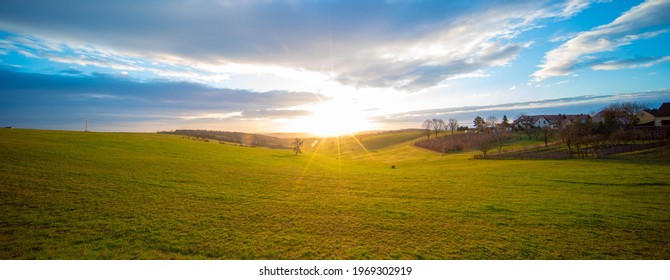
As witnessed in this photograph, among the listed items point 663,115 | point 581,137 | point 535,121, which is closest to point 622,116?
point 663,115

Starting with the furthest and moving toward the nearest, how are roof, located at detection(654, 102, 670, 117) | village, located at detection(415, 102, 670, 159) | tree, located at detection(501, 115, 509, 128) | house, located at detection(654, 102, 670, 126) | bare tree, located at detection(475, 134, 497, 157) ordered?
tree, located at detection(501, 115, 509, 128)
roof, located at detection(654, 102, 670, 117)
house, located at detection(654, 102, 670, 126)
bare tree, located at detection(475, 134, 497, 157)
village, located at detection(415, 102, 670, 159)

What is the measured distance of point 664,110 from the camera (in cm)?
9188

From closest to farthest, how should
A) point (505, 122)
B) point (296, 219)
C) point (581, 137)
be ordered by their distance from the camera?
1. point (296, 219)
2. point (581, 137)
3. point (505, 122)

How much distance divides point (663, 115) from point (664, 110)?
287 centimetres

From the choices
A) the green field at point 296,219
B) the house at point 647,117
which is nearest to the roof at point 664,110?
the house at point 647,117

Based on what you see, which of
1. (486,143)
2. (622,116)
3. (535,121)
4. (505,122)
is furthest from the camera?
(535,121)

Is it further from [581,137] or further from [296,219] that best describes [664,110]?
[296,219]

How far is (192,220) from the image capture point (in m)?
13.0

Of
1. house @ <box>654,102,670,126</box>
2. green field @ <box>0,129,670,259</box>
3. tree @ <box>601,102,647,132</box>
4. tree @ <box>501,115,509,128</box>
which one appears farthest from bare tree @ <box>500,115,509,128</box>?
green field @ <box>0,129,670,259</box>

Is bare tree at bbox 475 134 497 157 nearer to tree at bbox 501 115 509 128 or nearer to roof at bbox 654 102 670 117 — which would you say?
tree at bbox 501 115 509 128

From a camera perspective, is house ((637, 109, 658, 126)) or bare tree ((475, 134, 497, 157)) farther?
house ((637, 109, 658, 126))

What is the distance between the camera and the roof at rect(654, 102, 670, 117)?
3566 inches

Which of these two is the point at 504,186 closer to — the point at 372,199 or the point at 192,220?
the point at 372,199
